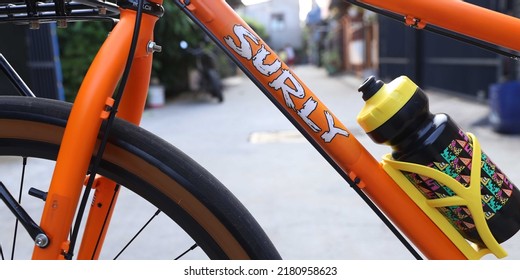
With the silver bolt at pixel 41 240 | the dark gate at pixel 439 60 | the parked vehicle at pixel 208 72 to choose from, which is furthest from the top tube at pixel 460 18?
the parked vehicle at pixel 208 72

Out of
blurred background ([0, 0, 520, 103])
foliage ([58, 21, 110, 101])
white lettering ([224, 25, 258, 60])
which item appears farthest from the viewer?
foliage ([58, 21, 110, 101])

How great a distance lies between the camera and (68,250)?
0.89 metres

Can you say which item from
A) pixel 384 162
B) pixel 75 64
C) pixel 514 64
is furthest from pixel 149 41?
pixel 75 64

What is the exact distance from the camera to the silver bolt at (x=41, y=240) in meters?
0.87

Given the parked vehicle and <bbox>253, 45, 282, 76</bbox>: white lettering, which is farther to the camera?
the parked vehicle

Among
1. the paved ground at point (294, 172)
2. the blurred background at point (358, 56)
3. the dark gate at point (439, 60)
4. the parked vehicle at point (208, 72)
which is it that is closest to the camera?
the paved ground at point (294, 172)

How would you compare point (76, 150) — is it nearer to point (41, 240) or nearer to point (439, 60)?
point (41, 240)

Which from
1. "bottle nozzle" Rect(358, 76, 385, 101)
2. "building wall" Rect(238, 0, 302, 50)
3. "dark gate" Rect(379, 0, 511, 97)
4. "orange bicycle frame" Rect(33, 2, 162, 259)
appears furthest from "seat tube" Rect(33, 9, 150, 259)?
"building wall" Rect(238, 0, 302, 50)

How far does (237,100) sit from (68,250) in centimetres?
1039

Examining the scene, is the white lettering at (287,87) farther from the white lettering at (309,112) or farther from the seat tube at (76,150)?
the seat tube at (76,150)

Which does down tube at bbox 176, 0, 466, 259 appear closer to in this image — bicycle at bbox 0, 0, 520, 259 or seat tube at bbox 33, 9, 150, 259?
bicycle at bbox 0, 0, 520, 259

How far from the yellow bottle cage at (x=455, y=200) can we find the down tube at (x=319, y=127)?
0.5 inches

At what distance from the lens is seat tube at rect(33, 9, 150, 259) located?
85 cm

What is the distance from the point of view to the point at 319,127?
3.52 ft
